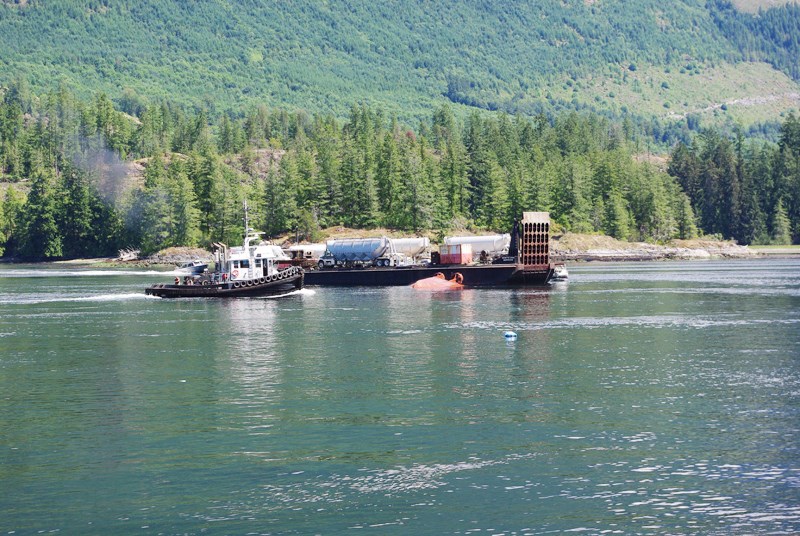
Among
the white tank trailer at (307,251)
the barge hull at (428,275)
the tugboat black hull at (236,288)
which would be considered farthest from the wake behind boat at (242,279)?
the white tank trailer at (307,251)

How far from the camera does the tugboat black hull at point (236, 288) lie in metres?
115

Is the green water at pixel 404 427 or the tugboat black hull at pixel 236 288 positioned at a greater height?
the tugboat black hull at pixel 236 288

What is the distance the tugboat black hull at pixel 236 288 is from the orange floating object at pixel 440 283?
20.3 meters

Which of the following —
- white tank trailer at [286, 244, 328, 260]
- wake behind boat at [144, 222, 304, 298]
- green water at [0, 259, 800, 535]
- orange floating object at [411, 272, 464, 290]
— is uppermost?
white tank trailer at [286, 244, 328, 260]

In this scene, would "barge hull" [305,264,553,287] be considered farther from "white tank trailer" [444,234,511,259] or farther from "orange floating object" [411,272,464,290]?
"white tank trailer" [444,234,511,259]

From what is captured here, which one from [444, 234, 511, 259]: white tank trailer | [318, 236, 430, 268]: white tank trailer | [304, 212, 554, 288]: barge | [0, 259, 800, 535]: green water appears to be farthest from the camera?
[444, 234, 511, 259]: white tank trailer

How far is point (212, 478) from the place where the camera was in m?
34.5

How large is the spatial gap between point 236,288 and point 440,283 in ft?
98.9

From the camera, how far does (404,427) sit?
4184cm

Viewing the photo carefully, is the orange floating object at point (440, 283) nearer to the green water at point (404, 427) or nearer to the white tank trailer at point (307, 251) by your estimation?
the white tank trailer at point (307, 251)

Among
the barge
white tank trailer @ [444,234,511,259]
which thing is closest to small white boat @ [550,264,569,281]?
the barge

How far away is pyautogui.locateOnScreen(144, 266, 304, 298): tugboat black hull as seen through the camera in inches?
4520

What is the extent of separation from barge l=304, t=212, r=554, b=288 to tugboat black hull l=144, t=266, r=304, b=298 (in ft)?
79.0

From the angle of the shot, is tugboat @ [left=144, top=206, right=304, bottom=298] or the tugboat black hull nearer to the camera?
the tugboat black hull
